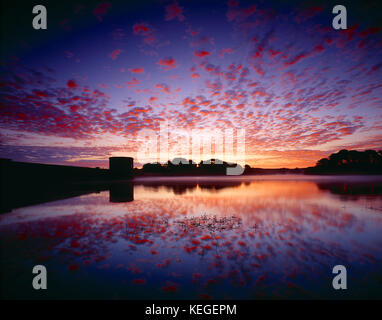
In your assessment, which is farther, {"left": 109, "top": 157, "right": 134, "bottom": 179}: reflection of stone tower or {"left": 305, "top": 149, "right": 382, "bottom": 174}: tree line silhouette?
{"left": 305, "top": 149, "right": 382, "bottom": 174}: tree line silhouette

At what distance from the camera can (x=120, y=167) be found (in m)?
81.8

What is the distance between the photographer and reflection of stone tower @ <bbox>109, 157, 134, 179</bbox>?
79.7 metres

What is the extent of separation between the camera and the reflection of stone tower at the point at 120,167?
261 ft

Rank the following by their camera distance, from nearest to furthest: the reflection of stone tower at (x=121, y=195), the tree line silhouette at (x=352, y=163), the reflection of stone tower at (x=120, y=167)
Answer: the reflection of stone tower at (x=121, y=195) < the reflection of stone tower at (x=120, y=167) < the tree line silhouette at (x=352, y=163)

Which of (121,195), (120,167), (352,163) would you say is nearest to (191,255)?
(121,195)

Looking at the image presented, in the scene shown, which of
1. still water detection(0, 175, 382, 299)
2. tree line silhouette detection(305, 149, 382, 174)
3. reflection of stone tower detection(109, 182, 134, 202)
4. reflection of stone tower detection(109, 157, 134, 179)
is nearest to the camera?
still water detection(0, 175, 382, 299)

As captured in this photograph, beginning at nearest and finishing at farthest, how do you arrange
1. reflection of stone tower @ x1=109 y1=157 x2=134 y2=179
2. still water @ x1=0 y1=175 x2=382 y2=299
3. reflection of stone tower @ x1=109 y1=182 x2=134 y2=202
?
still water @ x1=0 y1=175 x2=382 y2=299
reflection of stone tower @ x1=109 y1=182 x2=134 y2=202
reflection of stone tower @ x1=109 y1=157 x2=134 y2=179

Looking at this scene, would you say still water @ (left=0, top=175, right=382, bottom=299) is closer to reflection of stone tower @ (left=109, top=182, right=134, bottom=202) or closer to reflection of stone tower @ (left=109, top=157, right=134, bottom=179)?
reflection of stone tower @ (left=109, top=182, right=134, bottom=202)

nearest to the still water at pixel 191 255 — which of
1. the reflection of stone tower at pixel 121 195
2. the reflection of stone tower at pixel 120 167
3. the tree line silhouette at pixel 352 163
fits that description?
the reflection of stone tower at pixel 121 195

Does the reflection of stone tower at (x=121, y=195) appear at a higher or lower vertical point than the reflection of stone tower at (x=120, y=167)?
lower

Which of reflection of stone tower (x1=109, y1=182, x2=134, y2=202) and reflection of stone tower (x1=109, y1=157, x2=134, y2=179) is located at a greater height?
reflection of stone tower (x1=109, y1=157, x2=134, y2=179)

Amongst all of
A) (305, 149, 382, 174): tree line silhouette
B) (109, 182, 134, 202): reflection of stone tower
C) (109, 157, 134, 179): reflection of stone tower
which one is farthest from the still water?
(305, 149, 382, 174): tree line silhouette

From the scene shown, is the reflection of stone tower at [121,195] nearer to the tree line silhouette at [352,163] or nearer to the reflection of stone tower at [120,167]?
the reflection of stone tower at [120,167]

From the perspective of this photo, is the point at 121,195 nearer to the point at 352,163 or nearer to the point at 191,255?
the point at 191,255
